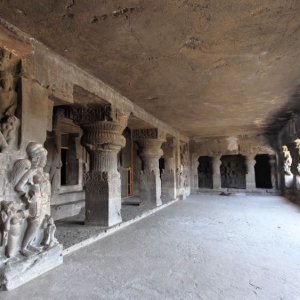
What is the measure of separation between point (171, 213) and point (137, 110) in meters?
2.75

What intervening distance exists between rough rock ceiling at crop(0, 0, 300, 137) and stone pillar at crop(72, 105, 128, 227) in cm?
63

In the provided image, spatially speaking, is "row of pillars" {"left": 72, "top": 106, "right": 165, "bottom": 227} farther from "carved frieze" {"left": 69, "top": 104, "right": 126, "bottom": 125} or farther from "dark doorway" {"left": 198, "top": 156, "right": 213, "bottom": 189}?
"dark doorway" {"left": 198, "top": 156, "right": 213, "bottom": 189}

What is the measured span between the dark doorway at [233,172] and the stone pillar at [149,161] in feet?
31.7

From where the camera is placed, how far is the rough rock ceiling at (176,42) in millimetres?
2203

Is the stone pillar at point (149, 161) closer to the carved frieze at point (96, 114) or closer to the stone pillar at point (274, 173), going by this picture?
the carved frieze at point (96, 114)

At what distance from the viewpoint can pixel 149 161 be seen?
7188 millimetres

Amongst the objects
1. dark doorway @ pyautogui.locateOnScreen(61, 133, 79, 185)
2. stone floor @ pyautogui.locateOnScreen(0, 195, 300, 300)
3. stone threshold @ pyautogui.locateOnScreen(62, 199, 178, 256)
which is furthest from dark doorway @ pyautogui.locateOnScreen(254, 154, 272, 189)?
dark doorway @ pyautogui.locateOnScreen(61, 133, 79, 185)

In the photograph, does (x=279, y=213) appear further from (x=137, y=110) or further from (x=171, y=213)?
(x=137, y=110)

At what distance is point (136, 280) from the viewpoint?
2.48 metres

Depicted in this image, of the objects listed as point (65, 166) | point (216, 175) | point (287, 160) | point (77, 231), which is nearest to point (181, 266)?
point (77, 231)

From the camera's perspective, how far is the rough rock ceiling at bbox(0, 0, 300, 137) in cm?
220

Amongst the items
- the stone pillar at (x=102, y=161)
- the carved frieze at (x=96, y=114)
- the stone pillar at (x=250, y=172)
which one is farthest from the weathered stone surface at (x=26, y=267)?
the stone pillar at (x=250, y=172)

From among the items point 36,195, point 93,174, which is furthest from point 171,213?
point 36,195

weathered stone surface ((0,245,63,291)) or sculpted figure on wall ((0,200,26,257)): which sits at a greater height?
sculpted figure on wall ((0,200,26,257))
